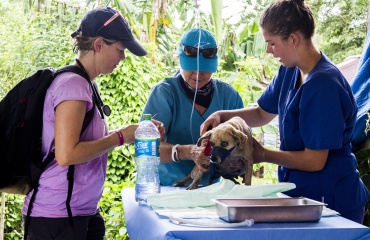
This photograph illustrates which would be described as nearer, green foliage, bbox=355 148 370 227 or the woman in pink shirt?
the woman in pink shirt

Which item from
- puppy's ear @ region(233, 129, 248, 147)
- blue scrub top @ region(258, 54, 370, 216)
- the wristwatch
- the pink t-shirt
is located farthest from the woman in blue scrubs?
the pink t-shirt

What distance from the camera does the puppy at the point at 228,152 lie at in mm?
2309

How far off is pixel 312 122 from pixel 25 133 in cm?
107

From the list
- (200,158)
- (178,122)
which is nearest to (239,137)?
(200,158)

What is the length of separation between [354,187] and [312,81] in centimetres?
47

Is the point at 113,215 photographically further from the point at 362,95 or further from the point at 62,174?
the point at 62,174

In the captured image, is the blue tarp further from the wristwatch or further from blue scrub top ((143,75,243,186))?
the wristwatch

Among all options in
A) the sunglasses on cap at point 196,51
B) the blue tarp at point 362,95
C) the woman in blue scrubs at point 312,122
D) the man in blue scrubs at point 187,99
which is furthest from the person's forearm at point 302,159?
the blue tarp at point 362,95

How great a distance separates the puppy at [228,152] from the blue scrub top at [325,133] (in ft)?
0.54

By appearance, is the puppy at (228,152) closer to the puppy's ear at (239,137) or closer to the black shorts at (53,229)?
the puppy's ear at (239,137)

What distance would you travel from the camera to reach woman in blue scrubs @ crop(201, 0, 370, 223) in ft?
7.32

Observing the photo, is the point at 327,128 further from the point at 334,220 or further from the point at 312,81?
the point at 334,220

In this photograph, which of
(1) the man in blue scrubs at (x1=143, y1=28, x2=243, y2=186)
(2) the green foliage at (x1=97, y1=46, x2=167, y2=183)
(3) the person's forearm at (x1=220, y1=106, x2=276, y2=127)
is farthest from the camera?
(2) the green foliage at (x1=97, y1=46, x2=167, y2=183)

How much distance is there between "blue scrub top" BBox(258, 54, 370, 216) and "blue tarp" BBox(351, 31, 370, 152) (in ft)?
2.81
